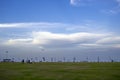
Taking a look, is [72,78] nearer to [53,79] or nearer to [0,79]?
[53,79]

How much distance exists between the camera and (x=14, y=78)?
5303cm

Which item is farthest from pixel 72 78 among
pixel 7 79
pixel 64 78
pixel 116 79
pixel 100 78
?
pixel 7 79

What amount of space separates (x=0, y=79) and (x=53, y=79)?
1071cm

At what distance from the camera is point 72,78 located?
2078 inches

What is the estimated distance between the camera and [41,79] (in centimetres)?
5162

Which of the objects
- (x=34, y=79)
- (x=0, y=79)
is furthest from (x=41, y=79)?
(x=0, y=79)

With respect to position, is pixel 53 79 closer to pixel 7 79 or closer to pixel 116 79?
pixel 7 79

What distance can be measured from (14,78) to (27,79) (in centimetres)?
349

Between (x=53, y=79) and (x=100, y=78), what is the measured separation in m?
9.85

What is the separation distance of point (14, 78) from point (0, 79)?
11.5ft

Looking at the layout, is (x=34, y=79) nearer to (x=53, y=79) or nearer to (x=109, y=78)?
(x=53, y=79)

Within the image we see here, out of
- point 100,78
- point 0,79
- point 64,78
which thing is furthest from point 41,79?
point 100,78

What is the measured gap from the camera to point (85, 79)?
5134 cm

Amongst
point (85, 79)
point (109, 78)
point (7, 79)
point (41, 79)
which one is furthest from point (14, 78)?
point (109, 78)
